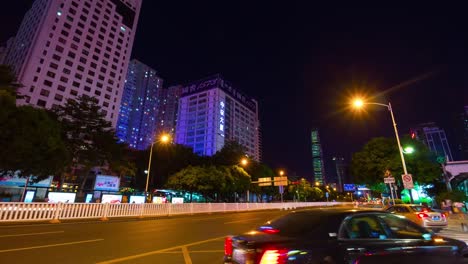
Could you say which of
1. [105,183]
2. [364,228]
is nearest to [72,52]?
[105,183]

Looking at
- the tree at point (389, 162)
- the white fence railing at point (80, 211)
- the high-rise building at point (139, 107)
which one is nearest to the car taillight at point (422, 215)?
the white fence railing at point (80, 211)

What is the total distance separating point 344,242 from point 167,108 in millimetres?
173450

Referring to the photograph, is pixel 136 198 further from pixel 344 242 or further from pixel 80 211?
pixel 344 242

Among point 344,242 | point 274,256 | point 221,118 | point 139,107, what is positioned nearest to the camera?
point 274,256

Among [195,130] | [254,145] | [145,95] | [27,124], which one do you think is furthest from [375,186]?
[145,95]

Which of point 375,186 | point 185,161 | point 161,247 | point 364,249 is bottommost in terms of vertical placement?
point 161,247

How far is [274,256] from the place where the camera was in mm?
3062

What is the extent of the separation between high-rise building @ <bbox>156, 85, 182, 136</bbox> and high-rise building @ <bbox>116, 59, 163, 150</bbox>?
4350 millimetres

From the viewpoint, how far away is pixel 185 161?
58.5 meters

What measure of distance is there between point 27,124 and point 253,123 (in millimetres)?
141119

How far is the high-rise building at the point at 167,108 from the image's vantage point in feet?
540

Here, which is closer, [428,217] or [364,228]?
[364,228]

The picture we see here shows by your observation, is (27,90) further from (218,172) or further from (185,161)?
(218,172)

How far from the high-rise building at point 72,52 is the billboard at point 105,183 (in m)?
40.3
